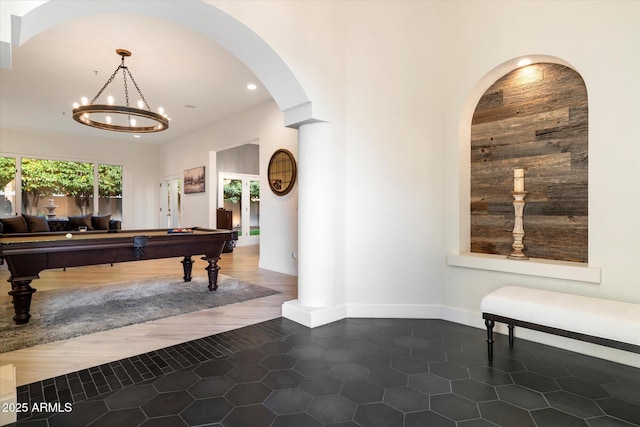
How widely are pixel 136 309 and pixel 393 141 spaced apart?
345 centimetres

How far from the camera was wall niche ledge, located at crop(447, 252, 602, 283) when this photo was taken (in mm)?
2549

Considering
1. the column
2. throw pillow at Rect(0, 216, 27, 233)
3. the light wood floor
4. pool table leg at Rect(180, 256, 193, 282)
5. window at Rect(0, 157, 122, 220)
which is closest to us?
the light wood floor

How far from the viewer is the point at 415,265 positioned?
11.3 feet

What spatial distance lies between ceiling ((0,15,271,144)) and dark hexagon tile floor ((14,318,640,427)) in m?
3.70

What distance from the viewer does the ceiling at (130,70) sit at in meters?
3.97

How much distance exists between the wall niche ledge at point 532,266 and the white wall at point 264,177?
3.20 m

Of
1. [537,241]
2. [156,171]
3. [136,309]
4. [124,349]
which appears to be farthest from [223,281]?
[156,171]

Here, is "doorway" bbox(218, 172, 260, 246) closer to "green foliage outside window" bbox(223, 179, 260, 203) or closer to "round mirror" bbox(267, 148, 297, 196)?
"green foliage outside window" bbox(223, 179, 260, 203)

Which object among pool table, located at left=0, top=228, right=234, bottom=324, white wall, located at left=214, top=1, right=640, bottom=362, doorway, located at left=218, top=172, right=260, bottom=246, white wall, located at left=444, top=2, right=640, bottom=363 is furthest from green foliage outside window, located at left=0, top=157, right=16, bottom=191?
→ white wall, located at left=444, top=2, right=640, bottom=363

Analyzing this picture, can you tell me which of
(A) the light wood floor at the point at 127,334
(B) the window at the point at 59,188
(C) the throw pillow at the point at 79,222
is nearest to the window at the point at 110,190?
(B) the window at the point at 59,188

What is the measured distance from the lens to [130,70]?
199 inches

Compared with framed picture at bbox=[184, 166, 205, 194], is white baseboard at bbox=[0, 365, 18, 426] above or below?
below

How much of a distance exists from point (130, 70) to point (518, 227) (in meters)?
5.79

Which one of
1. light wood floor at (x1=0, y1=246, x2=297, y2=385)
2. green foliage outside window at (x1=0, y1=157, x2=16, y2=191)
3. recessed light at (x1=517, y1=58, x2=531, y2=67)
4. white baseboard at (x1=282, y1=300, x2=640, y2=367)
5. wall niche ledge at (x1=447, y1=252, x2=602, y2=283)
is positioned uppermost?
recessed light at (x1=517, y1=58, x2=531, y2=67)
